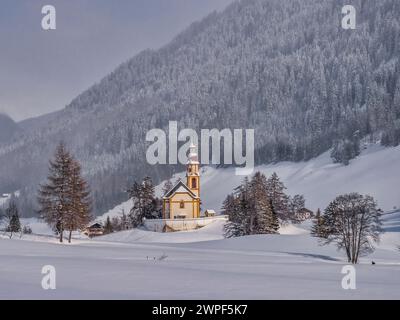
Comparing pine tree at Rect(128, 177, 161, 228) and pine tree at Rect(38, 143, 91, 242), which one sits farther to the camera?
pine tree at Rect(128, 177, 161, 228)

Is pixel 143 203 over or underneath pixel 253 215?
over

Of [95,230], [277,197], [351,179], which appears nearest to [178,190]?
[277,197]

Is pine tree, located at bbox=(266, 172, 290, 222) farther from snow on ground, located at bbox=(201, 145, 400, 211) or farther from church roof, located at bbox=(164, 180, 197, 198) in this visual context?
snow on ground, located at bbox=(201, 145, 400, 211)

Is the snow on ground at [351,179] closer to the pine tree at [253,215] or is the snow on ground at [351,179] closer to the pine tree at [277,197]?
the pine tree at [277,197]

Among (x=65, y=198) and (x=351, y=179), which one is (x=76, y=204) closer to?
(x=65, y=198)

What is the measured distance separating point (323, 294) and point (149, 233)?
68.3 meters

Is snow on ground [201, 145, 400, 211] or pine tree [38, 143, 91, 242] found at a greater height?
snow on ground [201, 145, 400, 211]

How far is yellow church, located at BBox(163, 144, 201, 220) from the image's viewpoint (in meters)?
99.7

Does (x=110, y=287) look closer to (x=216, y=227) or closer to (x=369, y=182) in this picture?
(x=216, y=227)

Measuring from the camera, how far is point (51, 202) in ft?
164

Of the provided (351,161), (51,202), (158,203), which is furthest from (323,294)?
(351,161)

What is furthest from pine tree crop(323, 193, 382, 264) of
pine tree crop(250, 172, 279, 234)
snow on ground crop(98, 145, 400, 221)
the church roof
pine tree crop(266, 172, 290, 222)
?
snow on ground crop(98, 145, 400, 221)

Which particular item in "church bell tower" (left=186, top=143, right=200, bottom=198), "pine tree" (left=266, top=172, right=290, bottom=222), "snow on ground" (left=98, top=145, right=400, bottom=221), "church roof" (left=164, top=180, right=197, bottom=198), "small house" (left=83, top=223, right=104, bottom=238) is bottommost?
"small house" (left=83, top=223, right=104, bottom=238)

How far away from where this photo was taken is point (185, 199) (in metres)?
101
